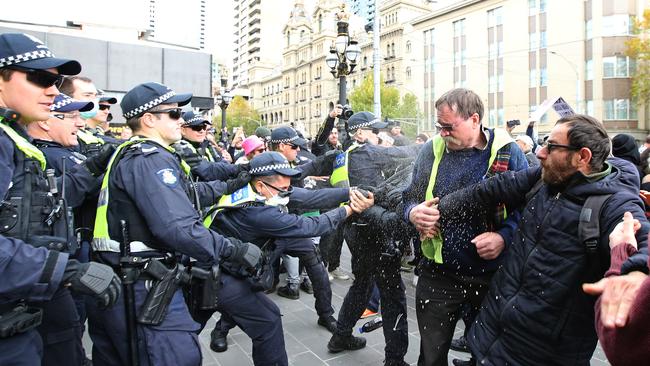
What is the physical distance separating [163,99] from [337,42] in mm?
8002

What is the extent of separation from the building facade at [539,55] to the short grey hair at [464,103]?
31.4 m

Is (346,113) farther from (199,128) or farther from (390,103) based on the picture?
(390,103)

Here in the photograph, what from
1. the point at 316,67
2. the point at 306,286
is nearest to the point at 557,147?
the point at 306,286

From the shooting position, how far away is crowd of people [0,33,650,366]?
2.05 meters

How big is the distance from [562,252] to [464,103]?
1.17 meters

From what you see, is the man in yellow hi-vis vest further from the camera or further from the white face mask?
the camera

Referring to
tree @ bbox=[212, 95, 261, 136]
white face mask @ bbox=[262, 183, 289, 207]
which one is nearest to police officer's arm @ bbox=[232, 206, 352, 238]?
white face mask @ bbox=[262, 183, 289, 207]

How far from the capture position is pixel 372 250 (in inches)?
169

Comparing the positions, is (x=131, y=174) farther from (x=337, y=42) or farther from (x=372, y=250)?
(x=337, y=42)

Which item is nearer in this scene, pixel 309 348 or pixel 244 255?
pixel 244 255

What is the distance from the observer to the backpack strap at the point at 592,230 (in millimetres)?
2023

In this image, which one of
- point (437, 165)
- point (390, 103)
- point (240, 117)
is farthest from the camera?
point (240, 117)

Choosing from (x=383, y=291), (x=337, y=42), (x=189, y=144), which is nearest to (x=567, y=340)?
(x=383, y=291)

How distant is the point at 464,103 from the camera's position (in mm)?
2916
